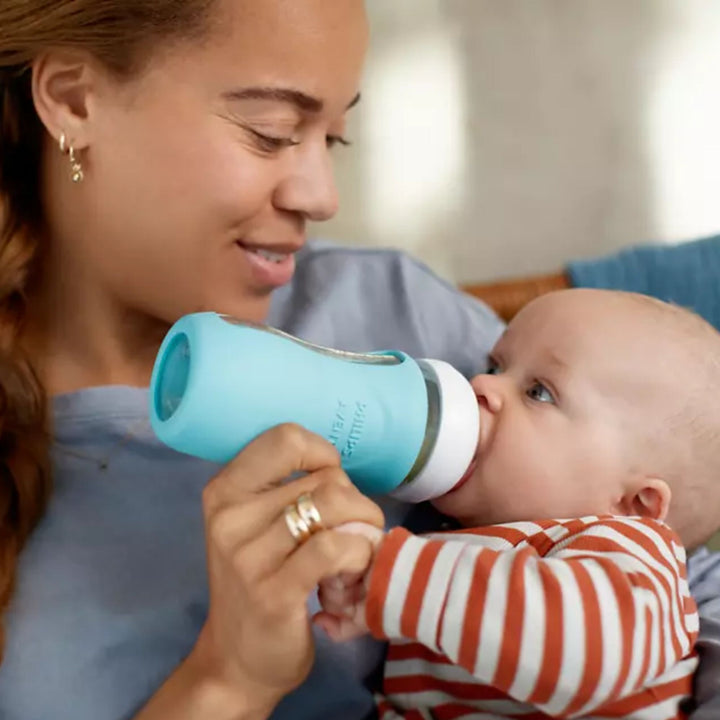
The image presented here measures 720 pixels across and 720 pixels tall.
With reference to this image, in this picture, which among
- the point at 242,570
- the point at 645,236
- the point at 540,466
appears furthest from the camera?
the point at 645,236

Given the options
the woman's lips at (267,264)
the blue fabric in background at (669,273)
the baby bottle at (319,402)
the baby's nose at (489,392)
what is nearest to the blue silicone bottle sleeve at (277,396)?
the baby bottle at (319,402)

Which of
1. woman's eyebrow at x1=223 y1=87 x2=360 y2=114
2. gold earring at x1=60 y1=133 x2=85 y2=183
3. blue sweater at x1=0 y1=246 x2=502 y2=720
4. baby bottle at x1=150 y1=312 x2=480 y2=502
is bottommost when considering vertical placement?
blue sweater at x1=0 y1=246 x2=502 y2=720

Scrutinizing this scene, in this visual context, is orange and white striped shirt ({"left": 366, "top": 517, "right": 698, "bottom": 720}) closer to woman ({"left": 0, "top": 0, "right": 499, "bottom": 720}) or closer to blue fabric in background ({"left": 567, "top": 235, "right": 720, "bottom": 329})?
woman ({"left": 0, "top": 0, "right": 499, "bottom": 720})

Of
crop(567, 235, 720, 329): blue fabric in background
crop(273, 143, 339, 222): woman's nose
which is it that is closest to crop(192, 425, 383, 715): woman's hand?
crop(273, 143, 339, 222): woman's nose

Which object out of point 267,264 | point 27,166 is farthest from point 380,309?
point 27,166

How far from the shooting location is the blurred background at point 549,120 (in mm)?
1901

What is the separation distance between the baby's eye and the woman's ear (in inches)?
20.3

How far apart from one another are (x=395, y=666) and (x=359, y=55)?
614mm

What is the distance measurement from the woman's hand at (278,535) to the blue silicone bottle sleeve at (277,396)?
3 cm

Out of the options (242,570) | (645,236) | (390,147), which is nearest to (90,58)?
(242,570)

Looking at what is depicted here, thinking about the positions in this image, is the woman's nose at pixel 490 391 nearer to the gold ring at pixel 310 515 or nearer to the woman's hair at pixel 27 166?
the gold ring at pixel 310 515

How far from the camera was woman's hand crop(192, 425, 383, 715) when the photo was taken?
0.72 m

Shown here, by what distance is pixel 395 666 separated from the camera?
0.96 metres

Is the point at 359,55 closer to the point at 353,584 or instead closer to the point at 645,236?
the point at 353,584
